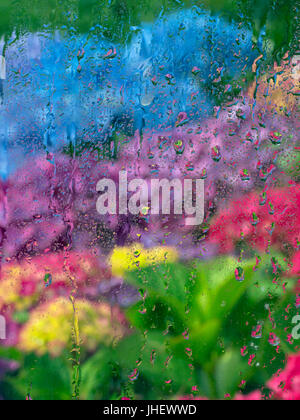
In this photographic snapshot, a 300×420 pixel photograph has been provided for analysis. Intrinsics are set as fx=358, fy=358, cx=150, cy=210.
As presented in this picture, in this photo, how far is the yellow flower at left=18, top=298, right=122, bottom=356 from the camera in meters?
0.75

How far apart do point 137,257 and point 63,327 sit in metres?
0.21

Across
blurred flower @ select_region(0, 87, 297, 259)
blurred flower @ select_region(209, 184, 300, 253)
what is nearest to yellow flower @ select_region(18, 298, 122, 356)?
blurred flower @ select_region(0, 87, 297, 259)

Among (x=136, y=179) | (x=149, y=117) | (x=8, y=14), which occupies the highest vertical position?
(x=8, y=14)

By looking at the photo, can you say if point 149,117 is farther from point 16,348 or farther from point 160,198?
point 16,348

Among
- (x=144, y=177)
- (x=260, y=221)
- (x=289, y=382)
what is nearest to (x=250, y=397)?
(x=289, y=382)

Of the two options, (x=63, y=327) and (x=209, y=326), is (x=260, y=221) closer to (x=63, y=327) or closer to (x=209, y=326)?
(x=209, y=326)

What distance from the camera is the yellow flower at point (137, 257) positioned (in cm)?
77

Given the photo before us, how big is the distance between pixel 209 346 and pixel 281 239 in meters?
0.29

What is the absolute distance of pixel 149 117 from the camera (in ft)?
2.51

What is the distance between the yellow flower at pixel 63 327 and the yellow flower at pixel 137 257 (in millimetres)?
89

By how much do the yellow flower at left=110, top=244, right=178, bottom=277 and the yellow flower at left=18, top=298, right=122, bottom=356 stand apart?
0.29 ft

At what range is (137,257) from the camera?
2.53 ft

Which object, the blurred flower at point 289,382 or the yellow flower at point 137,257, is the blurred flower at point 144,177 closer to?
the yellow flower at point 137,257

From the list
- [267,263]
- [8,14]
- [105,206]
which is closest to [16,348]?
[105,206]
